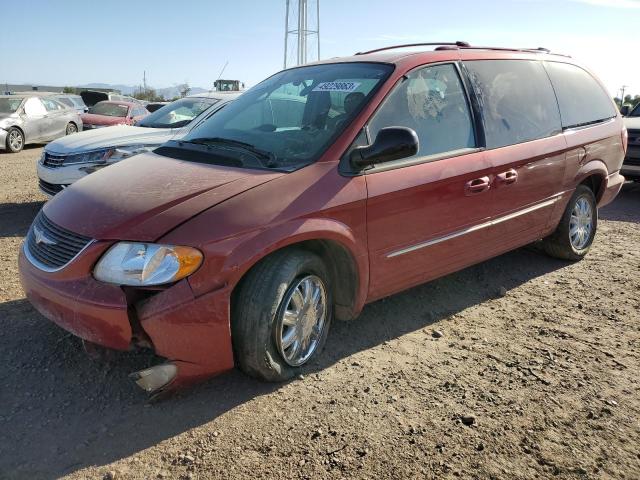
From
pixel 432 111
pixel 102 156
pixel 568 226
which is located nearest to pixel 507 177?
pixel 432 111

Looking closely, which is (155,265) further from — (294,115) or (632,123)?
(632,123)

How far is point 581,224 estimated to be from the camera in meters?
5.39

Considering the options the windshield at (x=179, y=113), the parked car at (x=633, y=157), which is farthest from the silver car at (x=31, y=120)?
the parked car at (x=633, y=157)

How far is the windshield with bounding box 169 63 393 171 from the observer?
134 inches

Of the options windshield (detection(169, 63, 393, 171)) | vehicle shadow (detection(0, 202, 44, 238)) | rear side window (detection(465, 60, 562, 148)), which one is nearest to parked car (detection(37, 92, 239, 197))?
vehicle shadow (detection(0, 202, 44, 238))

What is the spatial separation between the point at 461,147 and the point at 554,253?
2.11m

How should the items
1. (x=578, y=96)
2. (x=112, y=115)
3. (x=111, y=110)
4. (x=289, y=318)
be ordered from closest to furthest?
1. (x=289, y=318)
2. (x=578, y=96)
3. (x=112, y=115)
4. (x=111, y=110)

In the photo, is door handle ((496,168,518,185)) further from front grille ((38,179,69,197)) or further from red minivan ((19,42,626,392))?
front grille ((38,179,69,197))

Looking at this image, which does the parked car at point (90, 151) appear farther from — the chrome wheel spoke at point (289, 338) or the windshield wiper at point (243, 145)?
the chrome wheel spoke at point (289, 338)

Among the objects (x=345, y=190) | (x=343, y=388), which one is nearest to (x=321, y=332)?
(x=343, y=388)

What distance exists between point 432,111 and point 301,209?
54.5 inches

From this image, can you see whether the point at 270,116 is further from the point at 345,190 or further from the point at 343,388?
the point at 343,388

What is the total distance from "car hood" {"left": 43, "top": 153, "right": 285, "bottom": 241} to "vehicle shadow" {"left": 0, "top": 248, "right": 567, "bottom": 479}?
2.86 feet

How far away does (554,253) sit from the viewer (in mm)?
5414
